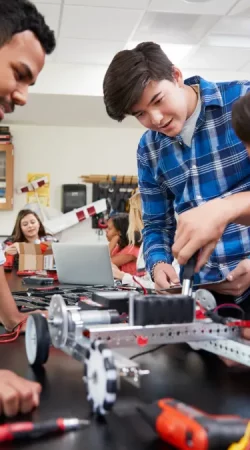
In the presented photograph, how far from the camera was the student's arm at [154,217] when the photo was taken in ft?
4.61

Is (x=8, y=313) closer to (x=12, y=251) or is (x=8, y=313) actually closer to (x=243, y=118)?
(x=243, y=118)

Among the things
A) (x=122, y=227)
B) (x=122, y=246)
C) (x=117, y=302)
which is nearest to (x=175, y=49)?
(x=122, y=227)

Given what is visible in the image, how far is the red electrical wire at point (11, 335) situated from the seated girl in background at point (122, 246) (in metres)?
2.15

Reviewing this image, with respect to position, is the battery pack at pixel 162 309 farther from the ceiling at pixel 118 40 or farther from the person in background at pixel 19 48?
the ceiling at pixel 118 40

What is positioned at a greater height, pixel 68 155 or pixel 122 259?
pixel 68 155

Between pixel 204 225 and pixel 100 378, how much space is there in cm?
35

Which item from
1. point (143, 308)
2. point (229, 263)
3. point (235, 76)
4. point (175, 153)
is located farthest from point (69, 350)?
point (235, 76)

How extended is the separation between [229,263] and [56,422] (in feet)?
2.68

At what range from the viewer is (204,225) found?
0.81 metres

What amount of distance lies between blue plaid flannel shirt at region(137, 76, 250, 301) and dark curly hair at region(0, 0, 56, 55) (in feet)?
1.53

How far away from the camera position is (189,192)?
1.30m

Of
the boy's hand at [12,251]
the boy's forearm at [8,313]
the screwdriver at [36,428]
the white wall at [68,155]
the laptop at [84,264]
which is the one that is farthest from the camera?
the white wall at [68,155]

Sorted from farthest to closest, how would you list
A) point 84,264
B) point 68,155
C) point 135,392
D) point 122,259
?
point 68,155 → point 122,259 → point 84,264 → point 135,392

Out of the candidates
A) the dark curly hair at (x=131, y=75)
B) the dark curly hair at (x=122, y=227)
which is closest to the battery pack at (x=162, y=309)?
the dark curly hair at (x=131, y=75)
